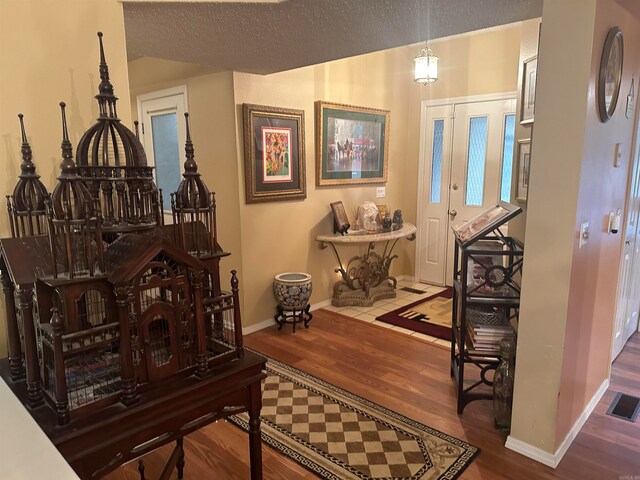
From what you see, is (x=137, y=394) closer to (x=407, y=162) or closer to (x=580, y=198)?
(x=580, y=198)

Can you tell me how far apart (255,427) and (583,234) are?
171 cm

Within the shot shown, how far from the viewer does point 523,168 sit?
8.75 ft

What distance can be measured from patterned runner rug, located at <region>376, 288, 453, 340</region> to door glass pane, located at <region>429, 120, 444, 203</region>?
126 cm

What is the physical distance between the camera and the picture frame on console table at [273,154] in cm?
363

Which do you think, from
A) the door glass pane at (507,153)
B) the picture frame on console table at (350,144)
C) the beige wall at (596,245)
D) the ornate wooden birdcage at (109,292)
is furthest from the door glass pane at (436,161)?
the ornate wooden birdcage at (109,292)

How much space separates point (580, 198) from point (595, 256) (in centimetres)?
52

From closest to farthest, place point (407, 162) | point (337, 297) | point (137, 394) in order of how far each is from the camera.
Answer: point (137, 394)
point (337, 297)
point (407, 162)

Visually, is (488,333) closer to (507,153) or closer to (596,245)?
(596,245)

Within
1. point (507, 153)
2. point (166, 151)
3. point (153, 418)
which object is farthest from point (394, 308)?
point (153, 418)

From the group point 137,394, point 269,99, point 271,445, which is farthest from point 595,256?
point 269,99

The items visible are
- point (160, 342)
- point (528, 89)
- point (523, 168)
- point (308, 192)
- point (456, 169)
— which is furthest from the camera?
point (456, 169)

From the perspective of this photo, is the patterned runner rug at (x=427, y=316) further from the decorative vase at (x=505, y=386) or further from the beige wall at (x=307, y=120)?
the decorative vase at (x=505, y=386)

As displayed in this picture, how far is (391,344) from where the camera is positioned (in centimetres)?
353

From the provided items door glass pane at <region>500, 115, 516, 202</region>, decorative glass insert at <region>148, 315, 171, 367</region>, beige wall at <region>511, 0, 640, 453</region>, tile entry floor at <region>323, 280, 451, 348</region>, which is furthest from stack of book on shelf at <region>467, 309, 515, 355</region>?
door glass pane at <region>500, 115, 516, 202</region>
